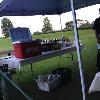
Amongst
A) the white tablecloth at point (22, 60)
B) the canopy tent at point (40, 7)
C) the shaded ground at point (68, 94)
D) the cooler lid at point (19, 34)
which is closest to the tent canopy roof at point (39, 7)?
the canopy tent at point (40, 7)

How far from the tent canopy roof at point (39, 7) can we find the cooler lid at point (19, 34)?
0.48 meters

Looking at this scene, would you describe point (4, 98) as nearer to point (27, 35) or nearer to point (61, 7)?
point (27, 35)

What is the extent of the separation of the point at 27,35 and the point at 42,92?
6.73 feet

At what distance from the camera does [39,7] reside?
8305 mm

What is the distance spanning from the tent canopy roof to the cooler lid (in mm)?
482

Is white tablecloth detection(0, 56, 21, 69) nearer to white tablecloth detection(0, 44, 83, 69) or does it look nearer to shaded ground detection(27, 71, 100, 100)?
white tablecloth detection(0, 44, 83, 69)

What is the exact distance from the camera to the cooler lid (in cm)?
694

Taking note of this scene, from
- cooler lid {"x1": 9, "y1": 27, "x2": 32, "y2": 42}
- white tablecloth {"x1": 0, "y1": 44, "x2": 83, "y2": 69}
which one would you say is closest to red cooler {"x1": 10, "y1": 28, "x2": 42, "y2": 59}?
white tablecloth {"x1": 0, "y1": 44, "x2": 83, "y2": 69}

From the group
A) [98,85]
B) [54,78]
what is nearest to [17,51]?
[54,78]

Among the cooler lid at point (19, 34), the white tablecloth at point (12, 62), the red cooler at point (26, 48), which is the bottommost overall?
the white tablecloth at point (12, 62)

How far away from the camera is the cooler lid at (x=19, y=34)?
694 centimetres

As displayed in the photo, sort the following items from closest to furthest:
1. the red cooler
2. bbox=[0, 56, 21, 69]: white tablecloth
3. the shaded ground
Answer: bbox=[0, 56, 21, 69]: white tablecloth → the red cooler → the shaded ground

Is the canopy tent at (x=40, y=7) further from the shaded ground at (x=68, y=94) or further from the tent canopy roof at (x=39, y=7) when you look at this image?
the shaded ground at (x=68, y=94)

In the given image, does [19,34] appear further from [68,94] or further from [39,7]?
[68,94]
